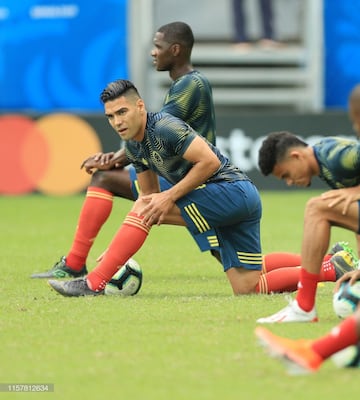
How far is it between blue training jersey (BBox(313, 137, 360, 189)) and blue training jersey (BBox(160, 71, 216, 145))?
2339 mm

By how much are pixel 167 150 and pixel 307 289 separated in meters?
1.64

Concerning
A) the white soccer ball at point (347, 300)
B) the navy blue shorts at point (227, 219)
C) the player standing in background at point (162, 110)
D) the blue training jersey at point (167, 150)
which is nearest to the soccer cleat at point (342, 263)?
the navy blue shorts at point (227, 219)

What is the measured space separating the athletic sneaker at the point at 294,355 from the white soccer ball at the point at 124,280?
9.27 feet

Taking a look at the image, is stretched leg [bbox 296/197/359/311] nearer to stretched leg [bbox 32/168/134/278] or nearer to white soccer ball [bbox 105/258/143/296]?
white soccer ball [bbox 105/258/143/296]

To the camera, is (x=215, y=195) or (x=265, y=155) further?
(x=215, y=195)

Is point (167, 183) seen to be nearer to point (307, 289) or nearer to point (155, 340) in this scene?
point (307, 289)

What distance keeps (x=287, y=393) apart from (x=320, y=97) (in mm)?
16448

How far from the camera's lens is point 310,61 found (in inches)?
829

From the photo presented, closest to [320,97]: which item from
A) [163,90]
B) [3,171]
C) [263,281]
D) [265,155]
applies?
[163,90]

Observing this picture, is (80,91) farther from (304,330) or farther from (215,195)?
(304,330)

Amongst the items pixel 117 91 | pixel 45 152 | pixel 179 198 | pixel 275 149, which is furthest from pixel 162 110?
pixel 45 152

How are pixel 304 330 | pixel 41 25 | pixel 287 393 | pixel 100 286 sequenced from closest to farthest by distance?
1. pixel 287 393
2. pixel 304 330
3. pixel 100 286
4. pixel 41 25

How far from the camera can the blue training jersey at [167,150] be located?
303 inches

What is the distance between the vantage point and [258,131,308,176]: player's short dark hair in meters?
6.60
